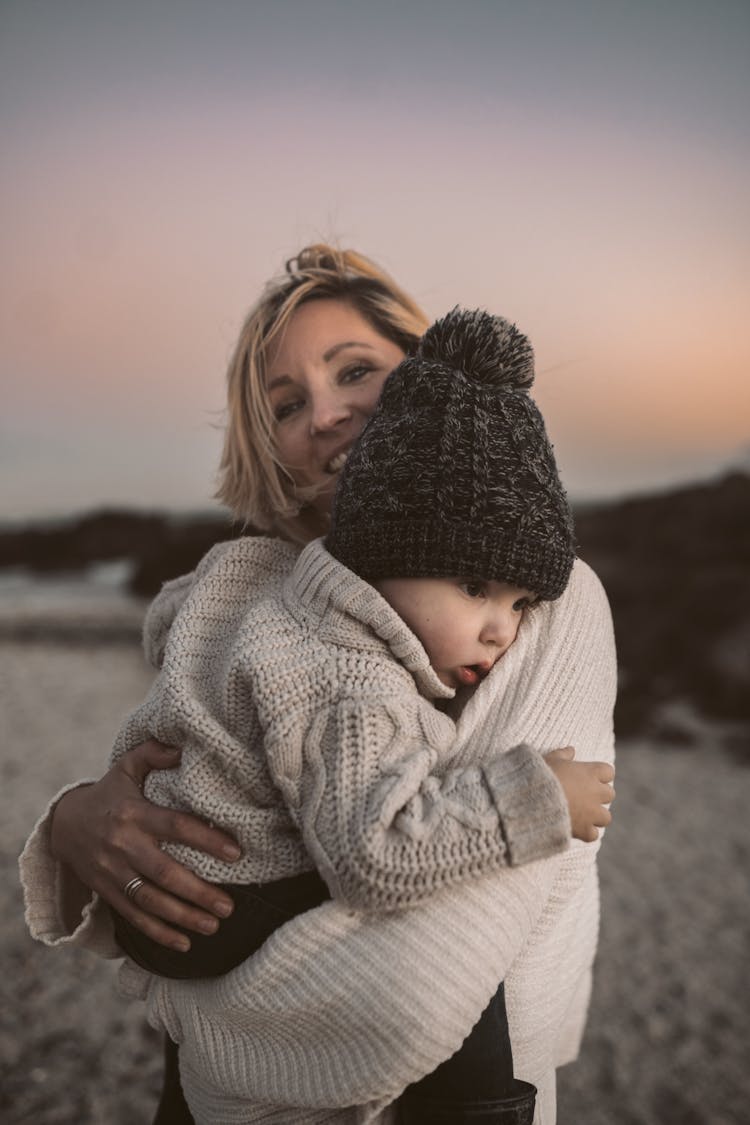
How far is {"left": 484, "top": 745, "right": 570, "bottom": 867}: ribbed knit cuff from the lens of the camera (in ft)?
4.39

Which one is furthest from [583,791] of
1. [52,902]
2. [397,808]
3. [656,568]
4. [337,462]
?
[656,568]

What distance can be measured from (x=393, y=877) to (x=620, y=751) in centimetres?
969

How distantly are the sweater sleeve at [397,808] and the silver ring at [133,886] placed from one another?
0.48 m

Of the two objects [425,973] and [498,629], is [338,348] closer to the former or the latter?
[498,629]

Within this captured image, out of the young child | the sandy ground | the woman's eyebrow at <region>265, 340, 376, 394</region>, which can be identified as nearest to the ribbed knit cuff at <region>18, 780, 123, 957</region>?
the young child

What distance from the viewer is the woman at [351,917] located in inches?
54.1

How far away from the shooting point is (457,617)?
1.64 m

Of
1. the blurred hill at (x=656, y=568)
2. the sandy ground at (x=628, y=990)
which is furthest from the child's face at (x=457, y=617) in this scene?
the blurred hill at (x=656, y=568)

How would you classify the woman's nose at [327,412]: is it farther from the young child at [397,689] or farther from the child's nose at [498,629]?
the child's nose at [498,629]

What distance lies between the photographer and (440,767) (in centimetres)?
156

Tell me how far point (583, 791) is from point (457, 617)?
0.40 meters

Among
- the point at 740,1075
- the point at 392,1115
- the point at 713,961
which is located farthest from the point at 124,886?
the point at 713,961

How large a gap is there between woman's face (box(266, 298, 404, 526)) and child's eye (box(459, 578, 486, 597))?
799 mm

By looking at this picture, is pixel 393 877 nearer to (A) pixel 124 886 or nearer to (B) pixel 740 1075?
(A) pixel 124 886
